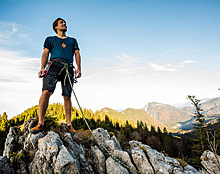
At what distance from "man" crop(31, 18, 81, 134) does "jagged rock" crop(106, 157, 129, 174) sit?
3.81 m

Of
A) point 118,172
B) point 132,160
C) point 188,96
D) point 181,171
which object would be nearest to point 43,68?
point 118,172

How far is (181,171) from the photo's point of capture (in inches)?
368

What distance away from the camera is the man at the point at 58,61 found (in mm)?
5477

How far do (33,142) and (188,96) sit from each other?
104ft

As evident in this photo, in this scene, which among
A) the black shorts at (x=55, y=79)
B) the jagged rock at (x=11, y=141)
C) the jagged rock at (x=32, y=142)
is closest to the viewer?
the black shorts at (x=55, y=79)

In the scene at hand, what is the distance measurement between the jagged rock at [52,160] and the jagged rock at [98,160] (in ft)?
6.19

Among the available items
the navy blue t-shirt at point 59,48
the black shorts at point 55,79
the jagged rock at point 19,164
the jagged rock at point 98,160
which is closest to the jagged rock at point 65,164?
the jagged rock at point 19,164

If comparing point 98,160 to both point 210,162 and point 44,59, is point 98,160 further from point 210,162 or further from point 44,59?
point 210,162

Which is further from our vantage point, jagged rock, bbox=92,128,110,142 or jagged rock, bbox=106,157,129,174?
jagged rock, bbox=92,128,110,142

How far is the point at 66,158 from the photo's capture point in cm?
556

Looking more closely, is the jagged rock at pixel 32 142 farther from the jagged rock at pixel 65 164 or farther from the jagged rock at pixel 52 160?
the jagged rock at pixel 65 164

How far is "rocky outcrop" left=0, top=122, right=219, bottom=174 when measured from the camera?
18.1 ft

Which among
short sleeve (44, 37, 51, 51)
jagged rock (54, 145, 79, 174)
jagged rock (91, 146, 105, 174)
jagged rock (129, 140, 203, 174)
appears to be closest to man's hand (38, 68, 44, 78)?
short sleeve (44, 37, 51, 51)

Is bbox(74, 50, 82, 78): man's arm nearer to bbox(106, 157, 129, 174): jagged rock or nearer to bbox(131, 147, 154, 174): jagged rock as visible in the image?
bbox(106, 157, 129, 174): jagged rock
